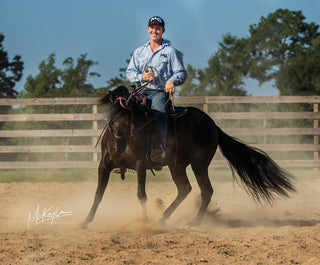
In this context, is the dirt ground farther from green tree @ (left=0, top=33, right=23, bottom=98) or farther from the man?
green tree @ (left=0, top=33, right=23, bottom=98)

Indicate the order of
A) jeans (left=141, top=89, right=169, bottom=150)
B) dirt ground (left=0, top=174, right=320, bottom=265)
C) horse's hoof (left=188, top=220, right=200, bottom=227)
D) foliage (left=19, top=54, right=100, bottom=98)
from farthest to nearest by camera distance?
1. foliage (left=19, top=54, right=100, bottom=98)
2. horse's hoof (left=188, top=220, right=200, bottom=227)
3. jeans (left=141, top=89, right=169, bottom=150)
4. dirt ground (left=0, top=174, right=320, bottom=265)

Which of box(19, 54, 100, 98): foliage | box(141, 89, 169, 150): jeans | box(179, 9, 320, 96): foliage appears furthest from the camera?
box(179, 9, 320, 96): foliage

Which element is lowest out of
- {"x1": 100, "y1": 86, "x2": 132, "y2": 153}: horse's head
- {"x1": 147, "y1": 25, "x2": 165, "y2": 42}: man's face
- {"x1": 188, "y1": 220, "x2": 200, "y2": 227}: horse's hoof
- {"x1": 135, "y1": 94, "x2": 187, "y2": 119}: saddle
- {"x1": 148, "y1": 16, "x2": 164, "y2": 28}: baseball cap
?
{"x1": 188, "y1": 220, "x2": 200, "y2": 227}: horse's hoof

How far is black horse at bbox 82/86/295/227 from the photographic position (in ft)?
14.5

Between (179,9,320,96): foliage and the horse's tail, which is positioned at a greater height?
(179,9,320,96): foliage

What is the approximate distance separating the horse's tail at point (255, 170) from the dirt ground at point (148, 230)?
0.43 meters

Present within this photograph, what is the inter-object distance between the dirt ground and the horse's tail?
427mm

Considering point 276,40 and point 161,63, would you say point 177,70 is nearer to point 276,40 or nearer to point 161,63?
point 161,63

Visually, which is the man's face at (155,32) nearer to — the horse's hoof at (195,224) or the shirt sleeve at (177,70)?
the shirt sleeve at (177,70)

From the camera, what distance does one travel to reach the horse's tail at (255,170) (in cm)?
548

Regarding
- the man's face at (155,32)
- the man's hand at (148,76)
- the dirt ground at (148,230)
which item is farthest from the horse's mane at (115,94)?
the dirt ground at (148,230)

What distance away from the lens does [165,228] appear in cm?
457

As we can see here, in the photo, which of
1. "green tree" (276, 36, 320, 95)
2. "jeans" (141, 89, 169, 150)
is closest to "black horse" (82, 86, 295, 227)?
"jeans" (141, 89, 169, 150)

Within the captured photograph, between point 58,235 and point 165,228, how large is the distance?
3.76ft
